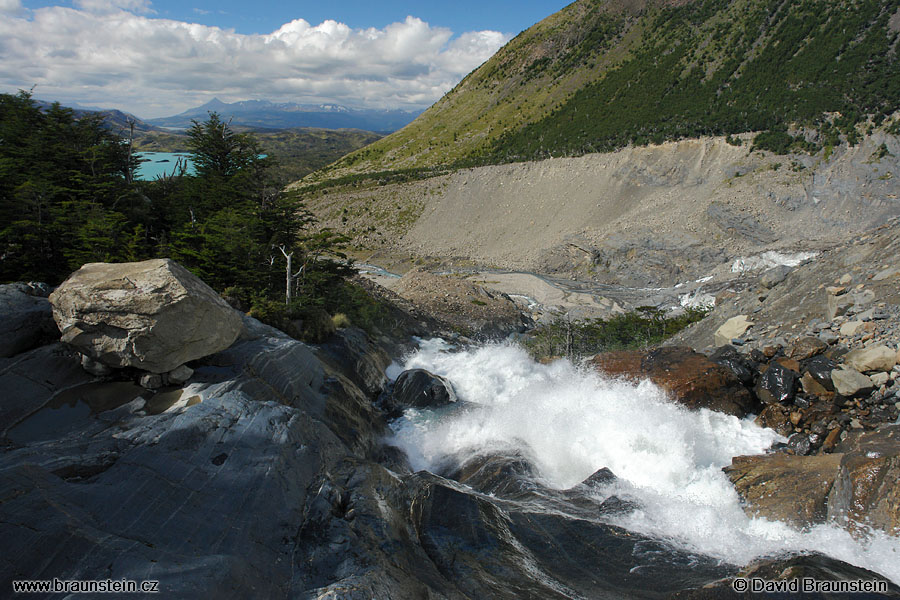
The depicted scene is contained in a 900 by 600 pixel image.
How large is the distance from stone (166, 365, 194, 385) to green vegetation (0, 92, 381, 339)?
5.35m

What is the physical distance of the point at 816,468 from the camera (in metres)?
8.39

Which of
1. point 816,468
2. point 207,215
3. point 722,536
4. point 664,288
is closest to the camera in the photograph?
point 722,536

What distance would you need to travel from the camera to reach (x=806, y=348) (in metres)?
12.0

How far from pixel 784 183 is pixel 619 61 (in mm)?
56700

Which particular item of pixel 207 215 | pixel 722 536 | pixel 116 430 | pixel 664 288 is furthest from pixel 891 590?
pixel 664 288

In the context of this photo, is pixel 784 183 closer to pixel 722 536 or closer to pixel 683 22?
pixel 722 536

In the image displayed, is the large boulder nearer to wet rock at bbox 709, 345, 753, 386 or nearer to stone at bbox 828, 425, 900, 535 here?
stone at bbox 828, 425, 900, 535

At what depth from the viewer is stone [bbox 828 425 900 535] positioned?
685 centimetres

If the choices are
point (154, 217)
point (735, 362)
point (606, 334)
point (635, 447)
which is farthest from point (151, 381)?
point (606, 334)

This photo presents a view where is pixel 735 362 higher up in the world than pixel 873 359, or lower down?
lower down

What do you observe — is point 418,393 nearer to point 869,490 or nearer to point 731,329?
point 731,329

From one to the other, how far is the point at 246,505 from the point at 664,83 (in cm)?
8018

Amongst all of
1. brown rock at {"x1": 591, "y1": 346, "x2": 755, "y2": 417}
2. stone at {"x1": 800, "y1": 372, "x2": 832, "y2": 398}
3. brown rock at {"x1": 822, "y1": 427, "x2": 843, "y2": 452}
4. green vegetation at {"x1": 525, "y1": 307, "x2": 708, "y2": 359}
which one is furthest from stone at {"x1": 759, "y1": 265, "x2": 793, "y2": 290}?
brown rock at {"x1": 822, "y1": 427, "x2": 843, "y2": 452}

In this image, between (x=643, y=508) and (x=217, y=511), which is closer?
(x=217, y=511)
